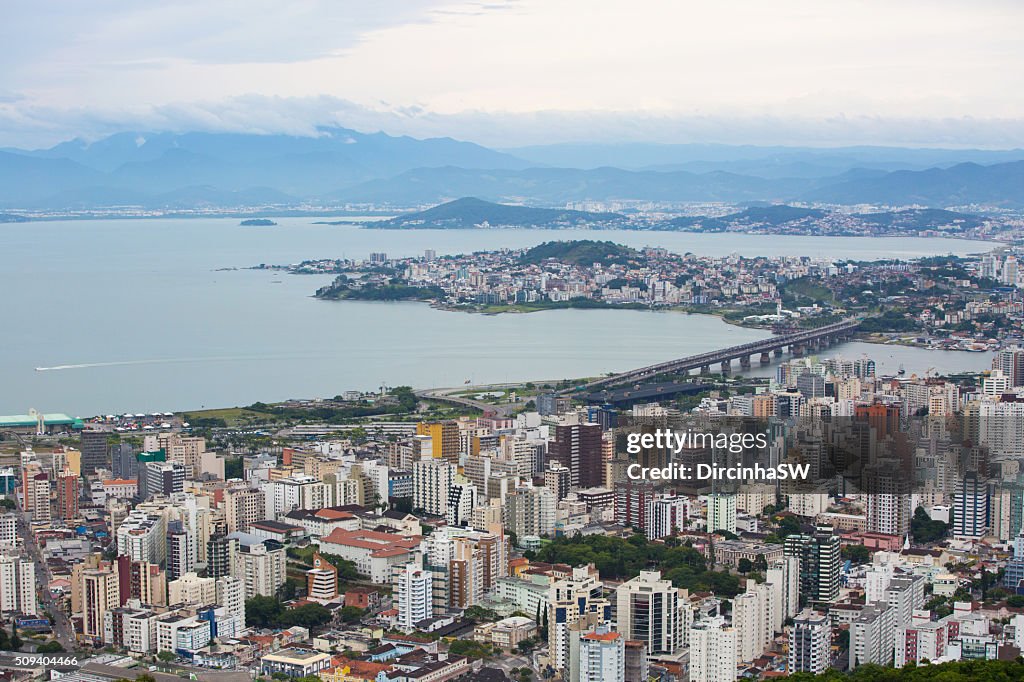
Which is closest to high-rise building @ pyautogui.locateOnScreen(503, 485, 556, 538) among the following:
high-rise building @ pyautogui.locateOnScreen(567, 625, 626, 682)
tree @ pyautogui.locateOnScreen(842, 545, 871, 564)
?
tree @ pyautogui.locateOnScreen(842, 545, 871, 564)

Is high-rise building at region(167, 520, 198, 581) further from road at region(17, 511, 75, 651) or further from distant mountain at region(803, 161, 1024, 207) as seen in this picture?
distant mountain at region(803, 161, 1024, 207)

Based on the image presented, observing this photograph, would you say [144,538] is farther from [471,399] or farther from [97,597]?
[471,399]

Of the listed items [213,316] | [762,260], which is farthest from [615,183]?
[213,316]

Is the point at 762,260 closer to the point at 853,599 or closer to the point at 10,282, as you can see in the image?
the point at 10,282

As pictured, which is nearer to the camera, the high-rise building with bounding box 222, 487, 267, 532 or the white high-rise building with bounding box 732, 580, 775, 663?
the white high-rise building with bounding box 732, 580, 775, 663

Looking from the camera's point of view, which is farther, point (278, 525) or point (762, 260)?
point (762, 260)

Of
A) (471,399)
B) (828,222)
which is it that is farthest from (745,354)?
(828,222)

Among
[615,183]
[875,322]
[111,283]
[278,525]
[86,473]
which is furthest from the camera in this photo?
[615,183]
